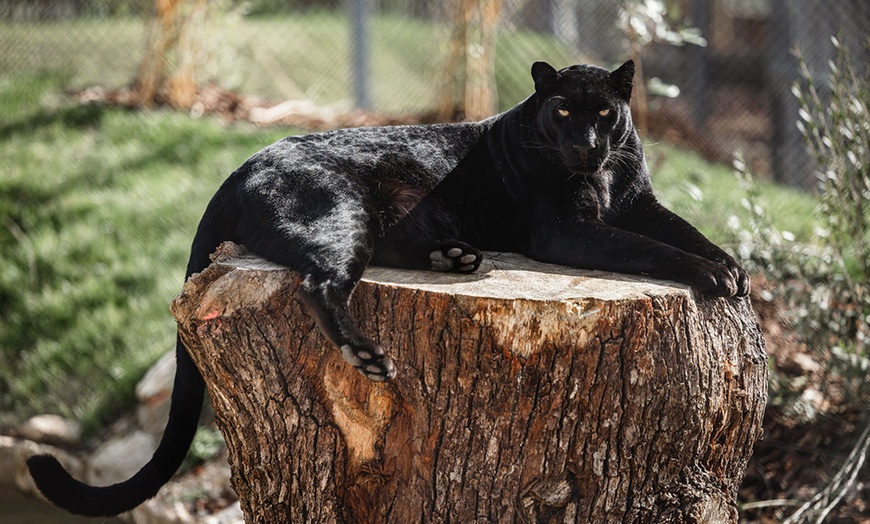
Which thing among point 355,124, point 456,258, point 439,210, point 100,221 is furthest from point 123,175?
point 456,258

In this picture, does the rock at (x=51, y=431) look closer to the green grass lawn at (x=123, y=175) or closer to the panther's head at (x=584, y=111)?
the green grass lawn at (x=123, y=175)

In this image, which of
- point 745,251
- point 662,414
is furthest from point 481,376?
point 745,251

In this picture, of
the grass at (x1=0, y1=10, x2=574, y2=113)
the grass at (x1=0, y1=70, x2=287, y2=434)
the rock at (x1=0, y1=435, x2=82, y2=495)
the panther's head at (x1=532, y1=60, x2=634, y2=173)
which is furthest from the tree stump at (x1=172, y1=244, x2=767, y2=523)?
the grass at (x1=0, y1=10, x2=574, y2=113)

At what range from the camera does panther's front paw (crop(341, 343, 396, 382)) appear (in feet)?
7.70

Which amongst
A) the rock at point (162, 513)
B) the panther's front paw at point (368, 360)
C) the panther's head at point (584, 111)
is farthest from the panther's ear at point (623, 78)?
the rock at point (162, 513)

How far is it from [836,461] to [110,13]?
677 cm

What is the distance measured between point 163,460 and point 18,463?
220cm

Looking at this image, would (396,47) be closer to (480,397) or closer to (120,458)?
(120,458)

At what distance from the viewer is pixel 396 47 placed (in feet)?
27.4

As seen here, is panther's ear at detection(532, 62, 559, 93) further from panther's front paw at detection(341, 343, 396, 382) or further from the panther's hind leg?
panther's front paw at detection(341, 343, 396, 382)

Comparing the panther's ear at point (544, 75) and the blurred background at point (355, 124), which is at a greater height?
the panther's ear at point (544, 75)

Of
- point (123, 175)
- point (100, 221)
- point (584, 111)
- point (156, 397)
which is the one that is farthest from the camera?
point (123, 175)

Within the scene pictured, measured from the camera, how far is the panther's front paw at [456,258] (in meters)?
2.68

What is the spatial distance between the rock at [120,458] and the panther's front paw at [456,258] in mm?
2470
